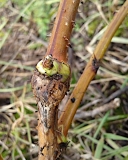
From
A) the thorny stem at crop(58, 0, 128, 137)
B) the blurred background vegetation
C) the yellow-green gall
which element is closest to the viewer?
the yellow-green gall

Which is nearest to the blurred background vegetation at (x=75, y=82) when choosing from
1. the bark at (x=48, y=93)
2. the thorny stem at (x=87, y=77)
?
the thorny stem at (x=87, y=77)

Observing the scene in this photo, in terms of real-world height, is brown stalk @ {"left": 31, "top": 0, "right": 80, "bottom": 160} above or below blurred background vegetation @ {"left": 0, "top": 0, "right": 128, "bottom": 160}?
above

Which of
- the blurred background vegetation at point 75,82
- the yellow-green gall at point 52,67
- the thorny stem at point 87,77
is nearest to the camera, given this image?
the yellow-green gall at point 52,67

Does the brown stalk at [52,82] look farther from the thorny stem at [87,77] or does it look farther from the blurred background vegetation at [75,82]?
the blurred background vegetation at [75,82]

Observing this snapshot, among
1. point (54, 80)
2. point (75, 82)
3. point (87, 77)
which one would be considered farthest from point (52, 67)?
point (75, 82)

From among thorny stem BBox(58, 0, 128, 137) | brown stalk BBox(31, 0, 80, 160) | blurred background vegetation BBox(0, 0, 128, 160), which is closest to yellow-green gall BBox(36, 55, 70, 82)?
brown stalk BBox(31, 0, 80, 160)

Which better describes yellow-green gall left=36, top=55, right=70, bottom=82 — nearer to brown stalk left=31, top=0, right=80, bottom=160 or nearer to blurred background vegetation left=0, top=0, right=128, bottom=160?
brown stalk left=31, top=0, right=80, bottom=160

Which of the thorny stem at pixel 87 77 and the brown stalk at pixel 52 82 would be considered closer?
the brown stalk at pixel 52 82

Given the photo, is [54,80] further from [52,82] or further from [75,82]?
[75,82]

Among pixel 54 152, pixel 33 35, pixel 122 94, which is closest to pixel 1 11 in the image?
pixel 33 35
